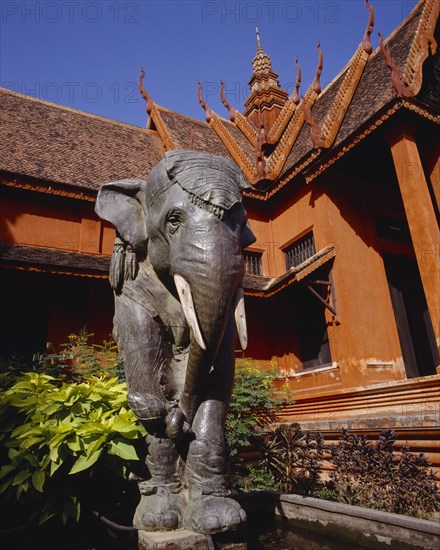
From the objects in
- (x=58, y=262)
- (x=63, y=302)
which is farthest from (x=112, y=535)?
(x=63, y=302)

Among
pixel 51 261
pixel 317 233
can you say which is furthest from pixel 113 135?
pixel 317 233

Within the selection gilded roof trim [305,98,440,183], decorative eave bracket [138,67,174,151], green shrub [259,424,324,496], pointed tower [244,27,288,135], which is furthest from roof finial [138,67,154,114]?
green shrub [259,424,324,496]

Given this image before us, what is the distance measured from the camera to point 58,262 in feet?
25.5

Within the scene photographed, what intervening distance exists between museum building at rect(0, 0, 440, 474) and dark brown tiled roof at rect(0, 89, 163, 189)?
0.06 m

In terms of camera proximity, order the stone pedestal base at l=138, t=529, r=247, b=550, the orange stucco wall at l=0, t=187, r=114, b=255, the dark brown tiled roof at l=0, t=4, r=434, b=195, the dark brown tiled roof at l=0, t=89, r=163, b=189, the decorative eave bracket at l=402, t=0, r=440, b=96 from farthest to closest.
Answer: the dark brown tiled roof at l=0, t=89, r=163, b=189
the dark brown tiled roof at l=0, t=4, r=434, b=195
the orange stucco wall at l=0, t=187, r=114, b=255
the decorative eave bracket at l=402, t=0, r=440, b=96
the stone pedestal base at l=138, t=529, r=247, b=550

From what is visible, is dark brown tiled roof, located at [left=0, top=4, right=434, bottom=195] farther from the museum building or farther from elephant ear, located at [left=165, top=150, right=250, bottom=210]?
elephant ear, located at [left=165, top=150, right=250, bottom=210]

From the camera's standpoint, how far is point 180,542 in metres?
1.47

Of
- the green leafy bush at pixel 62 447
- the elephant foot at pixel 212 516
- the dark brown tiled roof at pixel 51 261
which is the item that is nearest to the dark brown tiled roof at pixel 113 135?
the dark brown tiled roof at pixel 51 261

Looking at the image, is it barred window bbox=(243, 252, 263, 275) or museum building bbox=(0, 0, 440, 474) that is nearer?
museum building bbox=(0, 0, 440, 474)

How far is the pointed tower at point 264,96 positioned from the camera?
16.5m

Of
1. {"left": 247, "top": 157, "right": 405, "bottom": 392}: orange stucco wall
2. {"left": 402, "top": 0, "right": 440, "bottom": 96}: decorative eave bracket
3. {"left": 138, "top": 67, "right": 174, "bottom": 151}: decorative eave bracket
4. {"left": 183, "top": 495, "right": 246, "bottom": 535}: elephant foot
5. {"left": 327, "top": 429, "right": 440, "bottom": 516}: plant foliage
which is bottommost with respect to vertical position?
{"left": 327, "top": 429, "right": 440, "bottom": 516}: plant foliage

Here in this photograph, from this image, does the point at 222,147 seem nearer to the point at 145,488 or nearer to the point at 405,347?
the point at 405,347

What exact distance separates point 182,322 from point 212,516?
2.65 ft

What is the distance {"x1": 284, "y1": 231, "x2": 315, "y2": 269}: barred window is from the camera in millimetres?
10930
